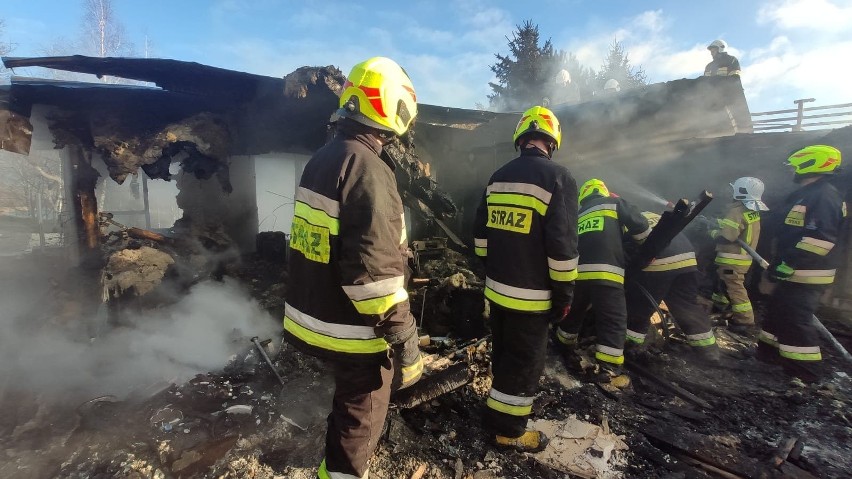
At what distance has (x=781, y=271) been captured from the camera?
449cm

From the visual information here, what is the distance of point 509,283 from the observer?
303cm

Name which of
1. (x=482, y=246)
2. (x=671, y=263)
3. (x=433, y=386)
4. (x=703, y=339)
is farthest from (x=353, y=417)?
(x=703, y=339)

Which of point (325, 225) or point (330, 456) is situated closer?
point (325, 225)

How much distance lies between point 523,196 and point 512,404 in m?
1.65

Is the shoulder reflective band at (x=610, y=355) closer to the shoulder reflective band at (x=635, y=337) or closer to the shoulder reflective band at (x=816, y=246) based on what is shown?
the shoulder reflective band at (x=635, y=337)

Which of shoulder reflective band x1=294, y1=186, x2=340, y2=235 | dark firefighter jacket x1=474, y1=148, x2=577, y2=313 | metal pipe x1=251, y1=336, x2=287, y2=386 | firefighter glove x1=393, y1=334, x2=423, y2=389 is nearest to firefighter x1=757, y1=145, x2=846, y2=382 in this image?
dark firefighter jacket x1=474, y1=148, x2=577, y2=313

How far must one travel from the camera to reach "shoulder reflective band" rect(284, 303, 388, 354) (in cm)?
205

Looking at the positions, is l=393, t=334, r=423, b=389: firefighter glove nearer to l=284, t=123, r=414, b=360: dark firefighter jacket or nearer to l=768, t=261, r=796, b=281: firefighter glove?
l=284, t=123, r=414, b=360: dark firefighter jacket

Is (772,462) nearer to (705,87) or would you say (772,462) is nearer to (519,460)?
(519,460)

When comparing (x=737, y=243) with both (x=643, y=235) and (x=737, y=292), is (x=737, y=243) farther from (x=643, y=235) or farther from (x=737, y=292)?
(x=643, y=235)

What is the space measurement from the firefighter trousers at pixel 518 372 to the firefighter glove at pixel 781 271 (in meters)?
3.57

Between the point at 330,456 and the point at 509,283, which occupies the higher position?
the point at 509,283

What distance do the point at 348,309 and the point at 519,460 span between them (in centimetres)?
192

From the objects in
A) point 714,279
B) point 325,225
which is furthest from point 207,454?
point 714,279
